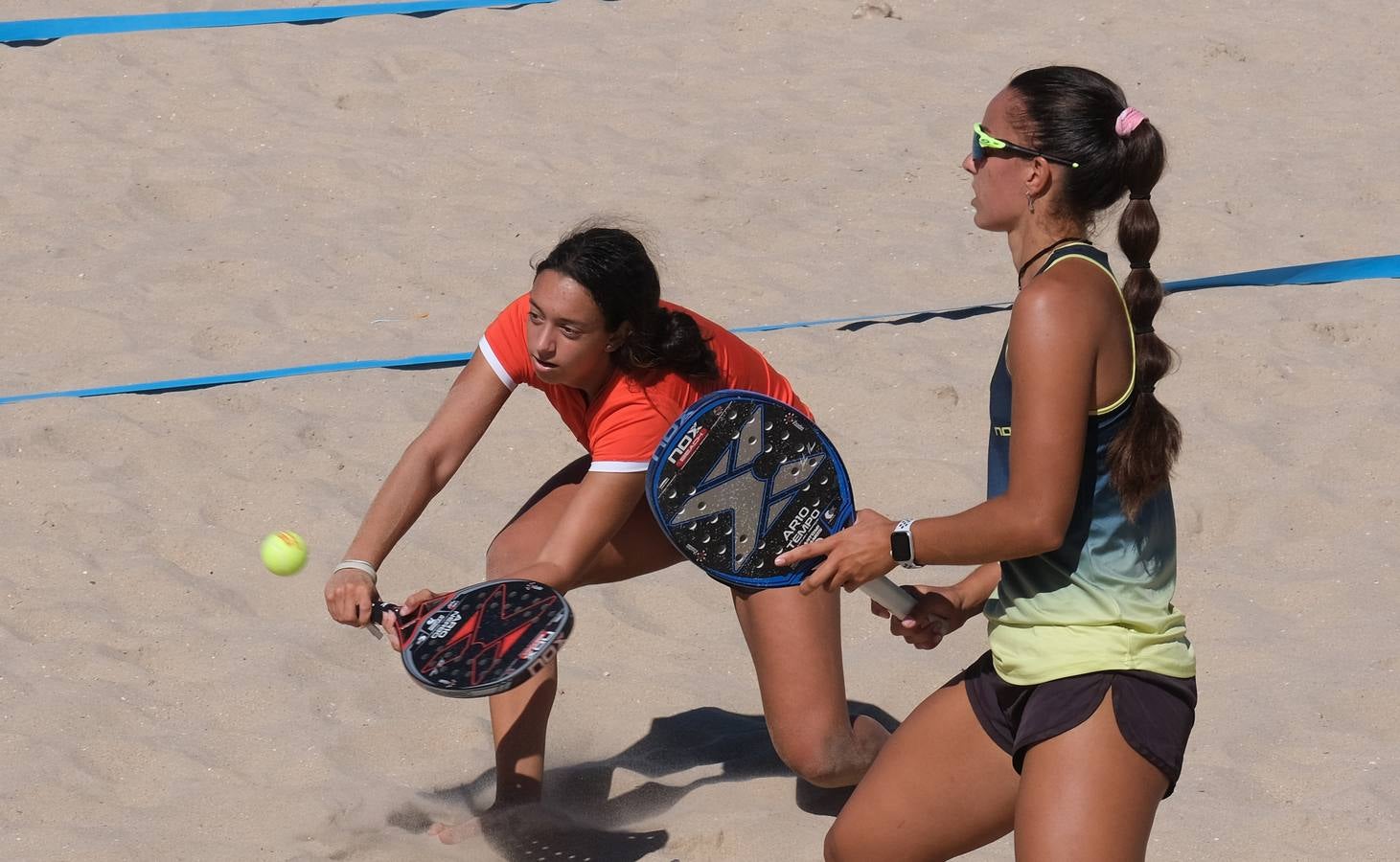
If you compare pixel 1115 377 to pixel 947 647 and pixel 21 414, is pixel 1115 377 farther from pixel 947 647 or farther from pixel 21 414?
pixel 21 414

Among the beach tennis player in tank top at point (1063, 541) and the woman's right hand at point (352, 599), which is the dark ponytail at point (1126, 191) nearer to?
the beach tennis player in tank top at point (1063, 541)

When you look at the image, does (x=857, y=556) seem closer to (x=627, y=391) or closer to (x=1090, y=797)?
(x=1090, y=797)

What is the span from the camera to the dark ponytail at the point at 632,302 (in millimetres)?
3199

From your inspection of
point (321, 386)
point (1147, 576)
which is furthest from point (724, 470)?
point (321, 386)

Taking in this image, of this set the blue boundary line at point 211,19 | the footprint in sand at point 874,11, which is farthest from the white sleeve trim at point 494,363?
the footprint in sand at point 874,11

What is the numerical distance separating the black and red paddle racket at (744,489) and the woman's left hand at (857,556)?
1.02 feet

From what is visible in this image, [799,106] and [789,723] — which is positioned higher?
[789,723]

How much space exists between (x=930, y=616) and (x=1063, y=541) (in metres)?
0.48

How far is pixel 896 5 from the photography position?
912 cm

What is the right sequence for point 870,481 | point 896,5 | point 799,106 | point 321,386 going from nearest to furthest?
point 870,481, point 321,386, point 799,106, point 896,5

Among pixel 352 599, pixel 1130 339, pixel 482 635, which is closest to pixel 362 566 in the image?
pixel 352 599

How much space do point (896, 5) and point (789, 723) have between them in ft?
21.3

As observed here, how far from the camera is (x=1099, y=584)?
7.64 ft

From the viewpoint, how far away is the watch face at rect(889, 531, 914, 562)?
2309 mm
